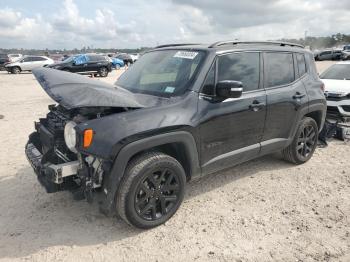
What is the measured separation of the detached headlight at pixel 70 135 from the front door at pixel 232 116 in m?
1.34

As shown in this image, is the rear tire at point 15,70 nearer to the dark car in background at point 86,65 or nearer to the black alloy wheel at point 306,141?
the dark car in background at point 86,65

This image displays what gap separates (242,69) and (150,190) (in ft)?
6.34

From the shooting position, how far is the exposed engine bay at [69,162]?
3340 mm

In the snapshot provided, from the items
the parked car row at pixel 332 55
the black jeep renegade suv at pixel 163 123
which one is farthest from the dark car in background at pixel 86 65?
the parked car row at pixel 332 55

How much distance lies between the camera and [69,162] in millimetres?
3441

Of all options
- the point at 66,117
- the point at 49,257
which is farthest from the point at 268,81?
the point at 49,257

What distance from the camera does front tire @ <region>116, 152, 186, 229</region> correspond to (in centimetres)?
338

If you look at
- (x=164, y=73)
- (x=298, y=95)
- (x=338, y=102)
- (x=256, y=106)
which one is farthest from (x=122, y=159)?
(x=338, y=102)

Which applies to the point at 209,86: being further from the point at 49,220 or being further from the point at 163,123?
the point at 49,220

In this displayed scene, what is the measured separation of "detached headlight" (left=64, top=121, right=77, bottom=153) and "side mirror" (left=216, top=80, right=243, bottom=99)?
1595mm

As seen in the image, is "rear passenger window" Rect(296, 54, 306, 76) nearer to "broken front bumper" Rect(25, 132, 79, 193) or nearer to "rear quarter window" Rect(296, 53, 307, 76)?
"rear quarter window" Rect(296, 53, 307, 76)

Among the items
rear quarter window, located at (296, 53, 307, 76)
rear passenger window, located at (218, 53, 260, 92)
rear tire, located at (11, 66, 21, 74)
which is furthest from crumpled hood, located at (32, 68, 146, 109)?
rear tire, located at (11, 66, 21, 74)

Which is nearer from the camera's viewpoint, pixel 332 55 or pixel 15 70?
pixel 15 70

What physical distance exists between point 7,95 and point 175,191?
42.7ft
